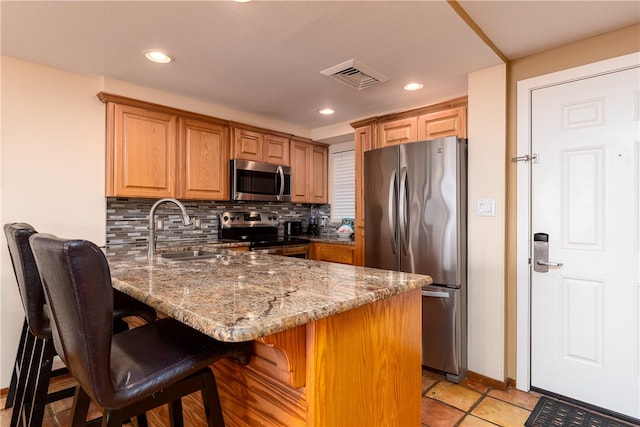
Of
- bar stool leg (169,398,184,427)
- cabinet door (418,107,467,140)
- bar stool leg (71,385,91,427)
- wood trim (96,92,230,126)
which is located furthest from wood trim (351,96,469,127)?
bar stool leg (71,385,91,427)

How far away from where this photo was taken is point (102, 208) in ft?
9.20

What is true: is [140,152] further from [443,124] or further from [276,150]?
[443,124]

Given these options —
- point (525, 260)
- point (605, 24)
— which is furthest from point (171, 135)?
point (605, 24)

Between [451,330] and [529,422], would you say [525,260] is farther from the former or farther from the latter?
[529,422]

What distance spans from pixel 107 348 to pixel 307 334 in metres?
0.53

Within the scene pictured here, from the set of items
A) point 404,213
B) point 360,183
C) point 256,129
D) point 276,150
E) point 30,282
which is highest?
point 256,129

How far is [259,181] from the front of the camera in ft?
12.3

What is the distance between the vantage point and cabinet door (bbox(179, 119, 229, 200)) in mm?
3178

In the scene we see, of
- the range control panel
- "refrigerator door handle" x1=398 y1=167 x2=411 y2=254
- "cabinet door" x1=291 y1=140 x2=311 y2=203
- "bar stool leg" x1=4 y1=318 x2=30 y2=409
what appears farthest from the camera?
"cabinet door" x1=291 y1=140 x2=311 y2=203

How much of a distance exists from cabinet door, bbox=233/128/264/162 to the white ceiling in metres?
0.73

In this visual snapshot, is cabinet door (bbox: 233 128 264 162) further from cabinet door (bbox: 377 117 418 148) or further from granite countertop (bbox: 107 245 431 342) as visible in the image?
granite countertop (bbox: 107 245 431 342)

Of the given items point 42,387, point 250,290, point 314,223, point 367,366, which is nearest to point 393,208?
point 367,366

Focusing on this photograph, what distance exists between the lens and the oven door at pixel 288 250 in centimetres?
349

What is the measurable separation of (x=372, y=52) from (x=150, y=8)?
4.43ft
